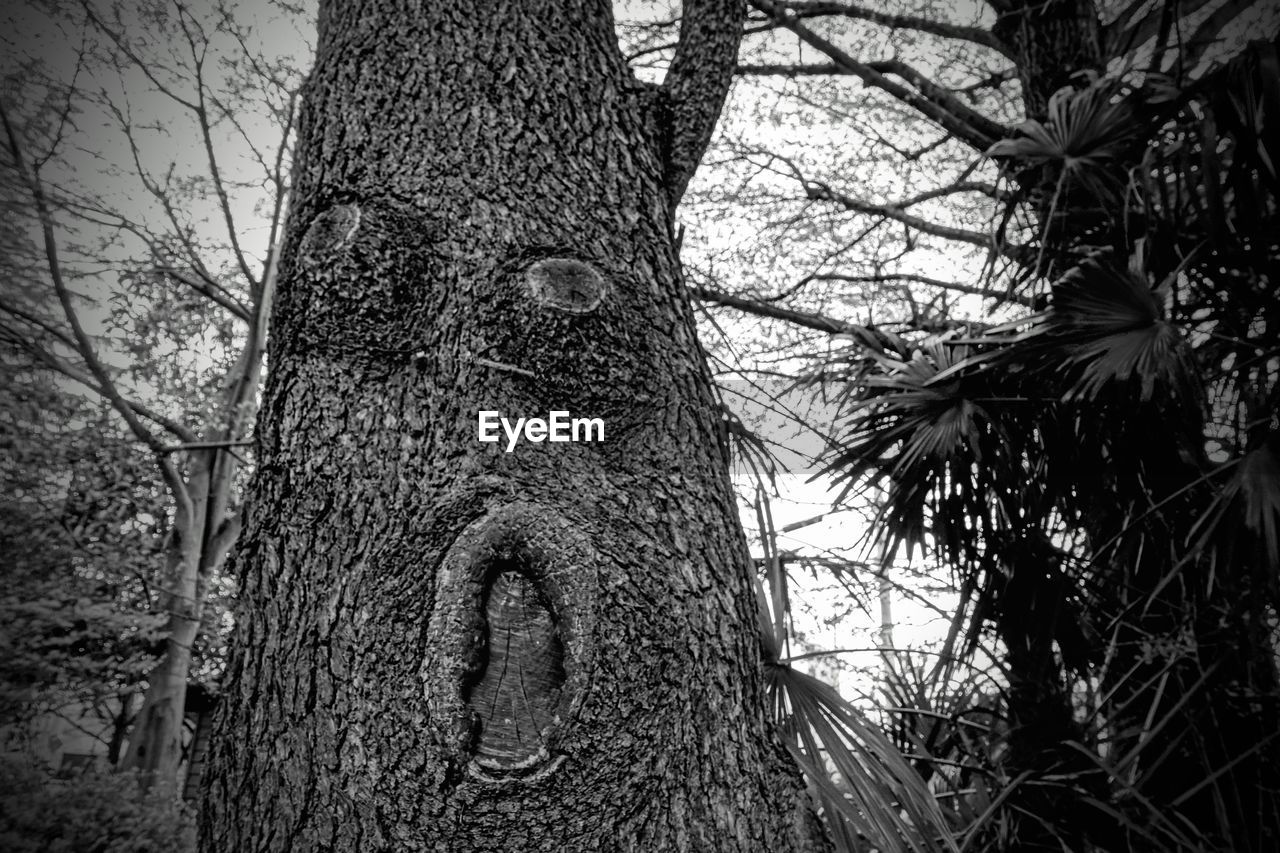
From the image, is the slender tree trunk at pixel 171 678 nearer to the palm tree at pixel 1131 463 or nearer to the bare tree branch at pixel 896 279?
the bare tree branch at pixel 896 279

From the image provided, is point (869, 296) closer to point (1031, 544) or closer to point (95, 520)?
point (1031, 544)

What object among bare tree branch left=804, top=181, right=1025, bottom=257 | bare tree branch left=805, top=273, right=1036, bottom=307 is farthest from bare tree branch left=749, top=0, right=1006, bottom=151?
bare tree branch left=805, top=273, right=1036, bottom=307

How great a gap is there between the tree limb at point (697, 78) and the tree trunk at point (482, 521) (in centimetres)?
34

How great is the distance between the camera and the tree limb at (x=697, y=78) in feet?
5.60

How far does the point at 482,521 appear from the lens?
1062 mm

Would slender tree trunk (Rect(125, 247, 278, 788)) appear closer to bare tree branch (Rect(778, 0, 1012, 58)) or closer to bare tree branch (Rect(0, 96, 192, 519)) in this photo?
bare tree branch (Rect(0, 96, 192, 519))

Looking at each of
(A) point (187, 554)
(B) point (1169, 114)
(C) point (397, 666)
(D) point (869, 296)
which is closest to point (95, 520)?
(A) point (187, 554)

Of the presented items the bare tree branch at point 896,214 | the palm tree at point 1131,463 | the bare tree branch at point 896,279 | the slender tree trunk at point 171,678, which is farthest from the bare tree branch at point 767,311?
the slender tree trunk at point 171,678

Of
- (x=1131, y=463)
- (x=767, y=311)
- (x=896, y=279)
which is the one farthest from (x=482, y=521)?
(x=896, y=279)

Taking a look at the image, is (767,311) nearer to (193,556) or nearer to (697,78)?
(697,78)

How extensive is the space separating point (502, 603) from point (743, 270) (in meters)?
6.47

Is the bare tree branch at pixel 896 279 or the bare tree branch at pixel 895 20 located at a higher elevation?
the bare tree branch at pixel 895 20

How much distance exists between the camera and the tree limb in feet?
5.60

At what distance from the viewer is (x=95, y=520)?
25.8ft
